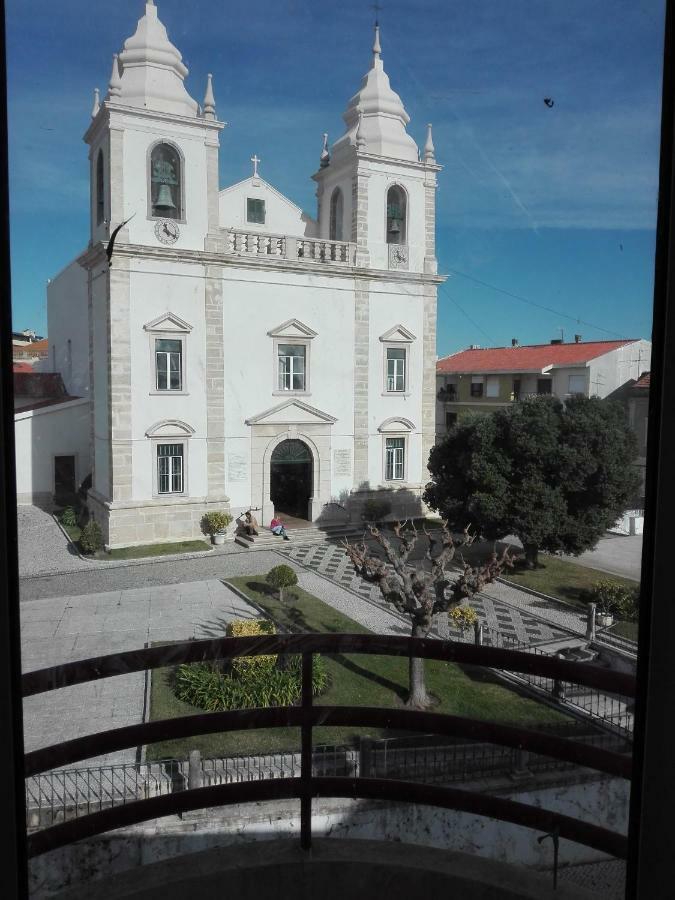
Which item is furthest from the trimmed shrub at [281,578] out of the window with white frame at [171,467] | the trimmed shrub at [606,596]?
the trimmed shrub at [606,596]

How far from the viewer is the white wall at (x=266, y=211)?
7.80ft

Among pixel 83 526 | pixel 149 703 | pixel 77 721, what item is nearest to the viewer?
pixel 77 721

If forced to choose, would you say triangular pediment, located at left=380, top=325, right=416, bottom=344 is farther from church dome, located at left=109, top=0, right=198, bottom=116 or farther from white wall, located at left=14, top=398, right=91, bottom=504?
white wall, located at left=14, top=398, right=91, bottom=504

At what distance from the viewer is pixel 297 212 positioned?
2.88 meters

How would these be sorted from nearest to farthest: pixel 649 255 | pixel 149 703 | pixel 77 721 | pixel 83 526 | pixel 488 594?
pixel 649 255
pixel 77 721
pixel 83 526
pixel 149 703
pixel 488 594

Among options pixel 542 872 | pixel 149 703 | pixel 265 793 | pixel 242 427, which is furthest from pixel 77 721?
pixel 542 872

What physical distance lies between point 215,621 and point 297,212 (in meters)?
1.71

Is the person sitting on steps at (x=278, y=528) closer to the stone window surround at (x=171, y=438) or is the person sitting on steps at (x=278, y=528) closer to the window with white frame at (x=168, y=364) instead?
the stone window surround at (x=171, y=438)

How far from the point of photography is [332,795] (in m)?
1.08

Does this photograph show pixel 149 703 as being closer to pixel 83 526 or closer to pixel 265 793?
pixel 83 526

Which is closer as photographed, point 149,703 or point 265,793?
point 265,793

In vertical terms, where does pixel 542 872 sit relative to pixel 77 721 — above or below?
above

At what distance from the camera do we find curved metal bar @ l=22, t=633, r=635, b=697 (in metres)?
0.87

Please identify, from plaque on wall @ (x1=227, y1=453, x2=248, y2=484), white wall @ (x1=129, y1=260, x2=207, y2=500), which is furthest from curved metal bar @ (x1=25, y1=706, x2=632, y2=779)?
plaque on wall @ (x1=227, y1=453, x2=248, y2=484)
